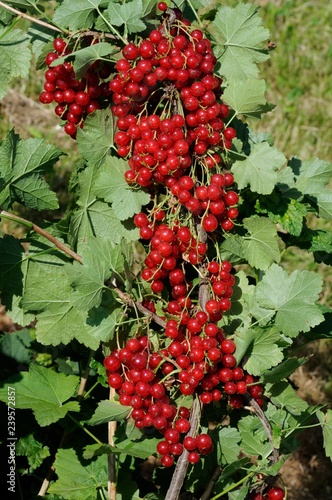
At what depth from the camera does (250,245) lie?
67.4 inches

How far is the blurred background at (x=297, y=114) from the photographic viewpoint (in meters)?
3.06

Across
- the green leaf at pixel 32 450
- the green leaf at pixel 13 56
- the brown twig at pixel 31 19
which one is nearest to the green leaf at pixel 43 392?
the green leaf at pixel 32 450

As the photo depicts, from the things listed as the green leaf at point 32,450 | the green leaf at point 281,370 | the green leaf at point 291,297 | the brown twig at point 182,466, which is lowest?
the green leaf at point 32,450

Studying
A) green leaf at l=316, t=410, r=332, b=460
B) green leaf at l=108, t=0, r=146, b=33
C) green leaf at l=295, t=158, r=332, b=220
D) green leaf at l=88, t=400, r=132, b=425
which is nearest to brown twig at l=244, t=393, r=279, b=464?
green leaf at l=316, t=410, r=332, b=460

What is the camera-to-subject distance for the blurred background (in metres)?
3.06

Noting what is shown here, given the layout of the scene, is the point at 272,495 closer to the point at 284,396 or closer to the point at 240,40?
the point at 284,396

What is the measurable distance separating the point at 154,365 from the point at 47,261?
42 cm

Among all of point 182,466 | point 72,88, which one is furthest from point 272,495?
point 72,88

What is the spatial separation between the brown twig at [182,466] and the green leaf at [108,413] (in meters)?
0.14

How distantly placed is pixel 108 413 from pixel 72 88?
0.73 m

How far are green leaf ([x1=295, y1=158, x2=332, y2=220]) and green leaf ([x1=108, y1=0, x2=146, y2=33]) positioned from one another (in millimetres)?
640

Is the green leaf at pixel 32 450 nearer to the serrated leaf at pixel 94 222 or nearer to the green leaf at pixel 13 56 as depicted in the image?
the serrated leaf at pixel 94 222

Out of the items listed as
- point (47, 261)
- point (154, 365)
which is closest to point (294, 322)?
point (154, 365)

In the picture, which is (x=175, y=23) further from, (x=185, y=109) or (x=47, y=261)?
(x=47, y=261)
